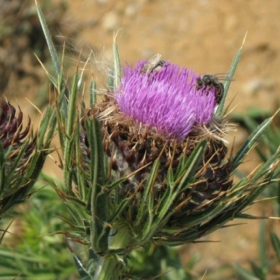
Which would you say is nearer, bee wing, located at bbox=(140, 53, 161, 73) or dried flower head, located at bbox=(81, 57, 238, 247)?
dried flower head, located at bbox=(81, 57, 238, 247)

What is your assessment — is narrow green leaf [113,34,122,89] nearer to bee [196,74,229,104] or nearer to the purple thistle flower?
the purple thistle flower

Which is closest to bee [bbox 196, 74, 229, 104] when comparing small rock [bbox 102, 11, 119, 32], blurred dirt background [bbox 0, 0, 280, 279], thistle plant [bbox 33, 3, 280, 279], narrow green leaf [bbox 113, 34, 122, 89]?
thistle plant [bbox 33, 3, 280, 279]

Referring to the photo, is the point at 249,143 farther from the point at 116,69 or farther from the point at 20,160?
the point at 20,160

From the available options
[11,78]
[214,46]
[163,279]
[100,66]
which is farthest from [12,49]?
[100,66]

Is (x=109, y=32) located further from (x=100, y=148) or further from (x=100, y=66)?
(x=100, y=148)

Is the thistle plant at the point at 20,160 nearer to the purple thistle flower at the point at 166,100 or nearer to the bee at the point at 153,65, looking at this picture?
the purple thistle flower at the point at 166,100

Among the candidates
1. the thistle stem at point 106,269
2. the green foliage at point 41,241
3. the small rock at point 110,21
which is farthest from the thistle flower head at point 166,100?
the small rock at point 110,21
